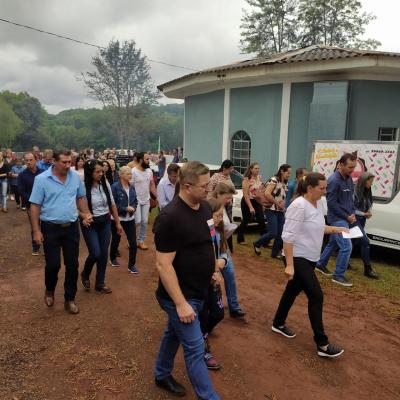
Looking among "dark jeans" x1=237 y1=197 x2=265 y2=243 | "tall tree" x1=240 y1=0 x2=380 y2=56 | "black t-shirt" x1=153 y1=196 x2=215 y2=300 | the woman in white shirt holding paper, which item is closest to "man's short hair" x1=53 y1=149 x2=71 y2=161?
"black t-shirt" x1=153 y1=196 x2=215 y2=300

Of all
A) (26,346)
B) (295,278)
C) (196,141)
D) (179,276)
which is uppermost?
(196,141)

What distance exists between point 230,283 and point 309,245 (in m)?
1.10

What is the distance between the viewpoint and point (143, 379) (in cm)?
324

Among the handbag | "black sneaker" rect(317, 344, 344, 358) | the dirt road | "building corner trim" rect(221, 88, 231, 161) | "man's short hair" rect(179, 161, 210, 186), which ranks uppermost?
"building corner trim" rect(221, 88, 231, 161)

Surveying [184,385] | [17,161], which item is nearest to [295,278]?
[184,385]

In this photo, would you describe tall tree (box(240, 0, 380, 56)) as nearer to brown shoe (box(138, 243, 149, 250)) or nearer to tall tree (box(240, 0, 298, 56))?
tall tree (box(240, 0, 298, 56))

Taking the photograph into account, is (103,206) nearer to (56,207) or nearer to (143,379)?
(56,207)

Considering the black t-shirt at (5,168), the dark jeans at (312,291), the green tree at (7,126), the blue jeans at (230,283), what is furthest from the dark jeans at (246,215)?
the green tree at (7,126)

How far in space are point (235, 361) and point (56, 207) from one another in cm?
250

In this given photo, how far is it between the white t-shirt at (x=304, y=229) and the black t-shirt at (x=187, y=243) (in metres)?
1.21

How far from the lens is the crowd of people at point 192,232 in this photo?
2482 mm

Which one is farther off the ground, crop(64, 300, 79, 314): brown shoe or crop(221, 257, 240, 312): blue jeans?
crop(221, 257, 240, 312): blue jeans

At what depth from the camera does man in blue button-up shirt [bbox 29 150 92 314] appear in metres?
4.11

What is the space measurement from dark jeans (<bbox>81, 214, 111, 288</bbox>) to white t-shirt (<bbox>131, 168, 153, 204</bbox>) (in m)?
1.86
